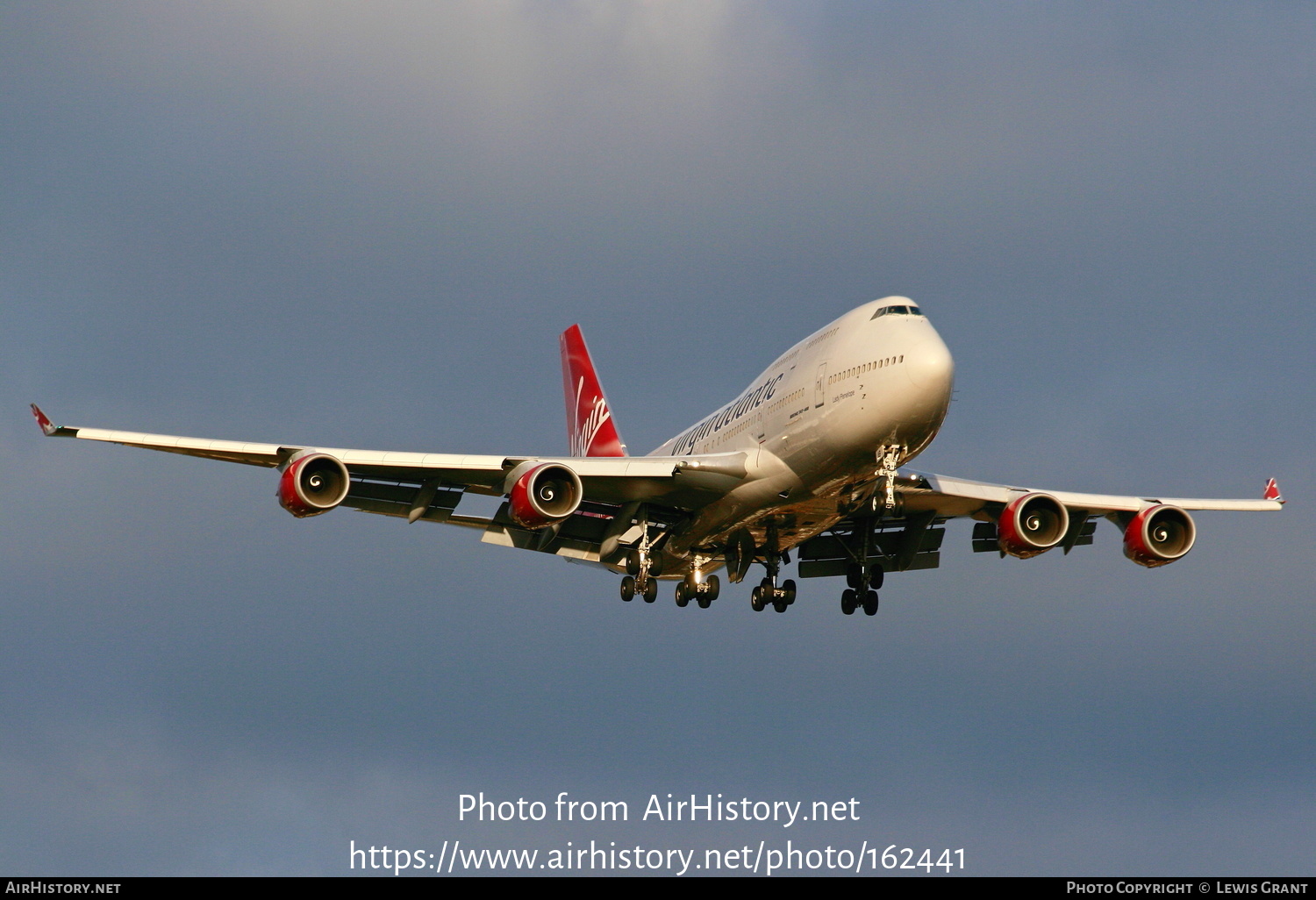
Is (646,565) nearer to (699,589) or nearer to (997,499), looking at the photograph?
(699,589)

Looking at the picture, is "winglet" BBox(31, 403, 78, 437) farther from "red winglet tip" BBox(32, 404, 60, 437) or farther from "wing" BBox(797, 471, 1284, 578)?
"wing" BBox(797, 471, 1284, 578)

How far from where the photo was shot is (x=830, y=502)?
43156 mm

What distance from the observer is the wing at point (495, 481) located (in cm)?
4141

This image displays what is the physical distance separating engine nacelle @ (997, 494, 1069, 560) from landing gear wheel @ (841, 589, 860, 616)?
16.4 ft

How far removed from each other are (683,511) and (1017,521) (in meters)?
9.37

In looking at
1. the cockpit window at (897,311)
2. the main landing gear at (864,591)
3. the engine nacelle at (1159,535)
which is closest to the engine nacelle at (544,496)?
the cockpit window at (897,311)

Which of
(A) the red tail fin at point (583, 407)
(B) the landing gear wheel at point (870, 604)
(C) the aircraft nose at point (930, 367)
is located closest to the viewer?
(C) the aircraft nose at point (930, 367)

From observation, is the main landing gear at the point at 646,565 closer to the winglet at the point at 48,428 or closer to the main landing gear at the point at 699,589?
the main landing gear at the point at 699,589

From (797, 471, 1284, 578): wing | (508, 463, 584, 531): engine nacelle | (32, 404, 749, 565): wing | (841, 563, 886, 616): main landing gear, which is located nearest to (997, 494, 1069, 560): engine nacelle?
(797, 471, 1284, 578): wing

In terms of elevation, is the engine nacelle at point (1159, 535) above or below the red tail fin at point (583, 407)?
below

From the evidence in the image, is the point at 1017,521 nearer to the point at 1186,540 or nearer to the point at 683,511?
the point at 1186,540

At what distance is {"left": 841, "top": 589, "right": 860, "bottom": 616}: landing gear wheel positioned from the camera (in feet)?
160

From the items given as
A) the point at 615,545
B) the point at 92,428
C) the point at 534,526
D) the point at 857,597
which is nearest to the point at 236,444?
the point at 92,428

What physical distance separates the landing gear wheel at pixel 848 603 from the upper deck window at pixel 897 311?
37.6ft
